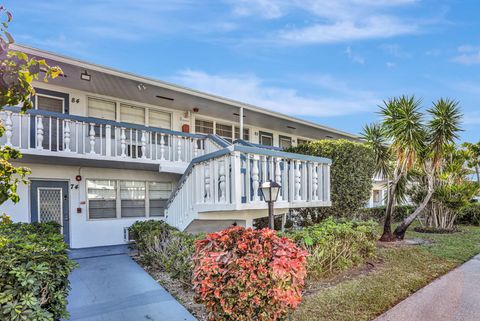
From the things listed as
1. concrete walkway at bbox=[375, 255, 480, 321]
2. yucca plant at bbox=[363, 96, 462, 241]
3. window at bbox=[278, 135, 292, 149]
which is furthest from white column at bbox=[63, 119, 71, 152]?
window at bbox=[278, 135, 292, 149]

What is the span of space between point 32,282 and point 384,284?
213 inches

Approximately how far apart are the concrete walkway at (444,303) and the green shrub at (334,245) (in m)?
1.48

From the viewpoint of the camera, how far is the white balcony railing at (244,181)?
5590mm

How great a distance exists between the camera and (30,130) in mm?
7723

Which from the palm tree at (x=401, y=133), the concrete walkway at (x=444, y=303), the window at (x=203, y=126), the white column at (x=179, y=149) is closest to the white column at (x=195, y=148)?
the white column at (x=179, y=149)

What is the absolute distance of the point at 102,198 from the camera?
9.70 metres

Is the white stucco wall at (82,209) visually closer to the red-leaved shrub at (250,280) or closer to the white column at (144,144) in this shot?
the white column at (144,144)

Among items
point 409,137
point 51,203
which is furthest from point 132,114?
point 409,137

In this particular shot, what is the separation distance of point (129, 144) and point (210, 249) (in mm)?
6613

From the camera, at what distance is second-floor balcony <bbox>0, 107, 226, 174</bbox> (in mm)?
7477

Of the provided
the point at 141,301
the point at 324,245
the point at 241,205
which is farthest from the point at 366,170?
the point at 141,301

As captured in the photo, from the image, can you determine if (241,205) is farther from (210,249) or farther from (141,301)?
(141,301)

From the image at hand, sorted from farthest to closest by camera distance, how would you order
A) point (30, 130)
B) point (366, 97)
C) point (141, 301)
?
1. point (366, 97)
2. point (30, 130)
3. point (141, 301)

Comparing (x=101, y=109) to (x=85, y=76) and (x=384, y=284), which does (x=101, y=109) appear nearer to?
(x=85, y=76)
